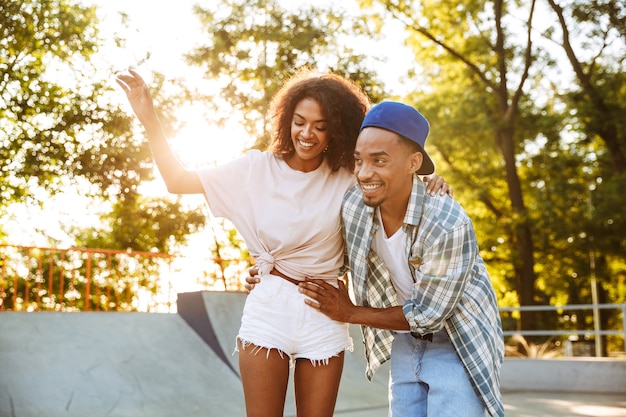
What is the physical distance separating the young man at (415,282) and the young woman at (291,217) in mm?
113

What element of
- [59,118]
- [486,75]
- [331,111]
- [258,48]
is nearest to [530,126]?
[486,75]

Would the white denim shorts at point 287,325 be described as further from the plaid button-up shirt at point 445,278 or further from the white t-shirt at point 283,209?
the plaid button-up shirt at point 445,278

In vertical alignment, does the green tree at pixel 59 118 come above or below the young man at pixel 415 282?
above

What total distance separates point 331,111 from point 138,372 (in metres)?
5.82

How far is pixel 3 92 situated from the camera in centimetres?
1738

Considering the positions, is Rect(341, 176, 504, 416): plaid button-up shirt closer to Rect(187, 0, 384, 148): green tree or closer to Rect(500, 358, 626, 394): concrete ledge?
Rect(500, 358, 626, 394): concrete ledge

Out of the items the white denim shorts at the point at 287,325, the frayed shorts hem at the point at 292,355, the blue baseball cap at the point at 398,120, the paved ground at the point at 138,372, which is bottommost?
the paved ground at the point at 138,372

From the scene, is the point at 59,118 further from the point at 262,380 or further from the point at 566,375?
the point at 262,380

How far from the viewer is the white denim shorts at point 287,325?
10.1 ft

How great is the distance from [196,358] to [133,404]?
5.54 feet

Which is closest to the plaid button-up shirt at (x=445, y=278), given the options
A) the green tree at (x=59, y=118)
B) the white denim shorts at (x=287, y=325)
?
the white denim shorts at (x=287, y=325)

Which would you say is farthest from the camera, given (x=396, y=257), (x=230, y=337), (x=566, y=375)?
(x=566, y=375)

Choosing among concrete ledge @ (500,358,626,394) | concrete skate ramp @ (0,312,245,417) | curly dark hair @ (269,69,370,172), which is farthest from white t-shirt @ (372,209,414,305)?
concrete ledge @ (500,358,626,394)

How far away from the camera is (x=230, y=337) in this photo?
9.55 meters
